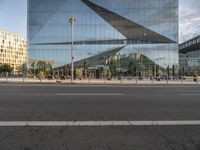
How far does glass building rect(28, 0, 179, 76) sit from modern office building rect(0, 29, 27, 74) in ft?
236

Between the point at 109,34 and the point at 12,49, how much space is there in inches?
3890

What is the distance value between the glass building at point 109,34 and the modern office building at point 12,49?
72035 mm

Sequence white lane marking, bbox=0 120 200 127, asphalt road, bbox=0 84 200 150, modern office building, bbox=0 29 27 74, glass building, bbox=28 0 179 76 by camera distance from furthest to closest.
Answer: modern office building, bbox=0 29 27 74 → glass building, bbox=28 0 179 76 → white lane marking, bbox=0 120 200 127 → asphalt road, bbox=0 84 200 150

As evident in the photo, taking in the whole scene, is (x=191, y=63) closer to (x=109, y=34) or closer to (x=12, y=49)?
(x=109, y=34)

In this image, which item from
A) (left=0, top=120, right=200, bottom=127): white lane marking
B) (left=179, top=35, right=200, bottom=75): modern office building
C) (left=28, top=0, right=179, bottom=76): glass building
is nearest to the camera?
(left=0, top=120, right=200, bottom=127): white lane marking

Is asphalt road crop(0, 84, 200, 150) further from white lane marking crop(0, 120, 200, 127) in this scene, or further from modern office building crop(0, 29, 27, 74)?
modern office building crop(0, 29, 27, 74)

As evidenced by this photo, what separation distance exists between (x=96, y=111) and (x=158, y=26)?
183 ft

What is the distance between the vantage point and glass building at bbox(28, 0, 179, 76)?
59438mm

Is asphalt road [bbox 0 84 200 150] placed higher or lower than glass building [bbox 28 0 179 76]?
lower

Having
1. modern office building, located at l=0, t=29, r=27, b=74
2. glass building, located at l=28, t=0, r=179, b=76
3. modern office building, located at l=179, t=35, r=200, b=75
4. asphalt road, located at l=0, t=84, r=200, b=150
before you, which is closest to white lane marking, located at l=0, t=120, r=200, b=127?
asphalt road, located at l=0, t=84, r=200, b=150
